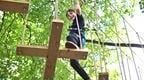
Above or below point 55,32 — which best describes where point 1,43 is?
below

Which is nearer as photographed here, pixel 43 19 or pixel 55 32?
pixel 55 32

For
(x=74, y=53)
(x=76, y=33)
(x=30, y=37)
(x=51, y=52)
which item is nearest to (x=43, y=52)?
(x=51, y=52)

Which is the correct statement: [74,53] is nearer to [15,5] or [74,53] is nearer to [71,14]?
[15,5]

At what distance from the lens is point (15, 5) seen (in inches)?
144

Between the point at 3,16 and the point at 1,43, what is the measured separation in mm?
725

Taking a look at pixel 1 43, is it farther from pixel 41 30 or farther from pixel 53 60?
pixel 53 60

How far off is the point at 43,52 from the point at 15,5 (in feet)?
1.55

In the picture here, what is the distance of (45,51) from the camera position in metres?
3.66

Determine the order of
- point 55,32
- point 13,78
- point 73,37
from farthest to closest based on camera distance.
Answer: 1. point 13,78
2. point 73,37
3. point 55,32

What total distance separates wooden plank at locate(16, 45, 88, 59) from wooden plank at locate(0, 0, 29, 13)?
1.05 feet

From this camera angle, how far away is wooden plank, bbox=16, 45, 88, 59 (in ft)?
11.8

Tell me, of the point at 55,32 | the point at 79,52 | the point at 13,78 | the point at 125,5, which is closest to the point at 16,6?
the point at 55,32

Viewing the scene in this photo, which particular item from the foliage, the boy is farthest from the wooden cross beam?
the foliage

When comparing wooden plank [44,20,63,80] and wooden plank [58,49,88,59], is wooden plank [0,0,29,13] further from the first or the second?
wooden plank [58,49,88,59]
